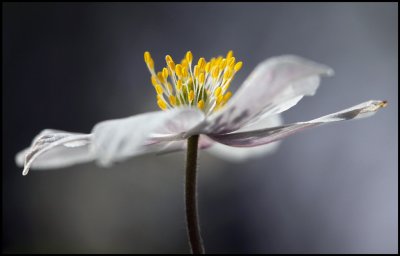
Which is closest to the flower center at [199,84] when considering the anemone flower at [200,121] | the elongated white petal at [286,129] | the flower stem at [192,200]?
the anemone flower at [200,121]

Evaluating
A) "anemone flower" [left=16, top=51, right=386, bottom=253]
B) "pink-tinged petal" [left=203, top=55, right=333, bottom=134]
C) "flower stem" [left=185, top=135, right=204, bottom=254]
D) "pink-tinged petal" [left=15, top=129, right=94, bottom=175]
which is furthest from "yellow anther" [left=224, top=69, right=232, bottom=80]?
"pink-tinged petal" [left=15, top=129, right=94, bottom=175]

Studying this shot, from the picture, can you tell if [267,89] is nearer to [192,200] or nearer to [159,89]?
[192,200]

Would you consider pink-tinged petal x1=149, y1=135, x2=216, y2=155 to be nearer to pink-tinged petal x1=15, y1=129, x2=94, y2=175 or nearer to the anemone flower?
the anemone flower

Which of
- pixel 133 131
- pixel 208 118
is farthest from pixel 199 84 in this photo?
pixel 133 131

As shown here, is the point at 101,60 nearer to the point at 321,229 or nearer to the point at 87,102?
the point at 87,102

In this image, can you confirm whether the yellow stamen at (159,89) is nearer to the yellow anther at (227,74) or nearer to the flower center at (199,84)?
the flower center at (199,84)

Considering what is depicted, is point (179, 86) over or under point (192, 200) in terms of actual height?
over

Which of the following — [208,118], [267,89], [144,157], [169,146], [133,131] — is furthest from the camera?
[144,157]

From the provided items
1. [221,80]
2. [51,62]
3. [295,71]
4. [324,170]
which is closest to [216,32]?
[51,62]

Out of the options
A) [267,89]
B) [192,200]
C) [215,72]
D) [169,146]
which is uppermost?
[215,72]
